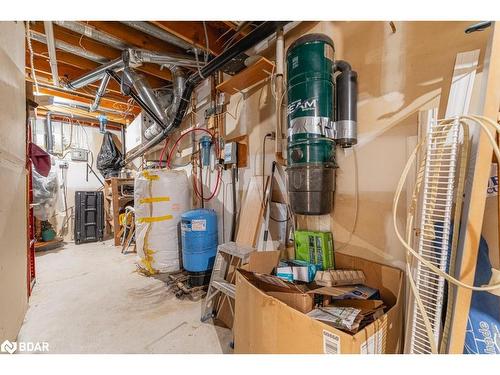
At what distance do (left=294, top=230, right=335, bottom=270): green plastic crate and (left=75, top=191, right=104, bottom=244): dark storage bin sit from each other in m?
4.46

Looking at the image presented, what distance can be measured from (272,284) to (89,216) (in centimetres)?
460

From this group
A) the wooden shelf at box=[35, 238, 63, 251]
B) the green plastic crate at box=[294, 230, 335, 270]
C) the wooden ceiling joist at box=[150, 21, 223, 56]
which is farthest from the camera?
the wooden shelf at box=[35, 238, 63, 251]

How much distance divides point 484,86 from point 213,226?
6.91 ft

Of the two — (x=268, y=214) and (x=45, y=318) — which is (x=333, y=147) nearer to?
(x=268, y=214)

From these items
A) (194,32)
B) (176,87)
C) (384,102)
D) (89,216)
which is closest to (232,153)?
(194,32)

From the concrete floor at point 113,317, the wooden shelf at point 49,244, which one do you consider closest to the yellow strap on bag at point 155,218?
the concrete floor at point 113,317

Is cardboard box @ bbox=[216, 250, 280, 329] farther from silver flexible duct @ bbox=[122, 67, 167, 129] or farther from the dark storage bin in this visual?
the dark storage bin

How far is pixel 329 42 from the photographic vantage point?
128 centimetres

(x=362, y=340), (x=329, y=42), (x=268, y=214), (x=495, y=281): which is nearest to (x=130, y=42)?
(x=329, y=42)

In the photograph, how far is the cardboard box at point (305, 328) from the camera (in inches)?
31.4

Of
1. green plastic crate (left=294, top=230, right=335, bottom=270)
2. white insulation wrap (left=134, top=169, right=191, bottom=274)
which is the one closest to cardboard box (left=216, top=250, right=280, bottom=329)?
green plastic crate (left=294, top=230, right=335, bottom=270)

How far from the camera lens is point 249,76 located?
1.91 meters

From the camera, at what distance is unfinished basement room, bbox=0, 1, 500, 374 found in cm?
86

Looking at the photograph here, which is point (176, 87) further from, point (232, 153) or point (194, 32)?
point (232, 153)
